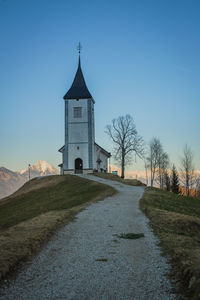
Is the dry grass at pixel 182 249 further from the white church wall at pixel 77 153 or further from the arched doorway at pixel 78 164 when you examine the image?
the arched doorway at pixel 78 164

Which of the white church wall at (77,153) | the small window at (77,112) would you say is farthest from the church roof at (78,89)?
the white church wall at (77,153)

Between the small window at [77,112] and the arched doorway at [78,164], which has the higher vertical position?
the small window at [77,112]

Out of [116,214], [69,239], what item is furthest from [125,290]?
[116,214]

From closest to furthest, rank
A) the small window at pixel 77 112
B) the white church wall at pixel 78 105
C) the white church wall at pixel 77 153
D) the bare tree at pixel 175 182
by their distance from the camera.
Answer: the white church wall at pixel 77 153
the white church wall at pixel 78 105
the small window at pixel 77 112
the bare tree at pixel 175 182

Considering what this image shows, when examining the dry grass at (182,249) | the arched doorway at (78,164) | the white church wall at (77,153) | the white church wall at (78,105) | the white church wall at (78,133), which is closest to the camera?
the dry grass at (182,249)

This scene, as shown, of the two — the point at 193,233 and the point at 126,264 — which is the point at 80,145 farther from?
the point at 126,264

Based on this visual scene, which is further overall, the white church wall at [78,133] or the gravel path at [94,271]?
the white church wall at [78,133]

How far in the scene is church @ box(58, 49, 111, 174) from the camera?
40.9 m

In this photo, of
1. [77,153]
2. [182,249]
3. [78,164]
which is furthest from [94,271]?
[78,164]

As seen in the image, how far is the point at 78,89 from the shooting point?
143 feet

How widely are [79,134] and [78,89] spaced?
25.3 feet

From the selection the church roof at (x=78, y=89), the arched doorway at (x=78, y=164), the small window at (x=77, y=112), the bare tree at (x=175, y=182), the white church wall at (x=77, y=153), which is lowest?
the bare tree at (x=175, y=182)

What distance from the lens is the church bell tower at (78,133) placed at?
4091cm

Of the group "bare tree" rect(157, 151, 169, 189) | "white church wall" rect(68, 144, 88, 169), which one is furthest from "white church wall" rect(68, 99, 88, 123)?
"bare tree" rect(157, 151, 169, 189)
